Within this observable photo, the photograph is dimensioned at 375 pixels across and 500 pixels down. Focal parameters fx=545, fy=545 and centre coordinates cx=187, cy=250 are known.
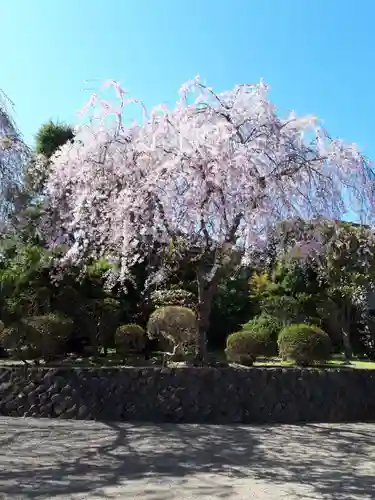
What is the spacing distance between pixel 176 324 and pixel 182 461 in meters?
6.73

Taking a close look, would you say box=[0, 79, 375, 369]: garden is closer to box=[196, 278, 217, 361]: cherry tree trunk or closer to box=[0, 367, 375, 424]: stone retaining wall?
box=[196, 278, 217, 361]: cherry tree trunk

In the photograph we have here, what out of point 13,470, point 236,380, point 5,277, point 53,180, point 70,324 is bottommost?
point 13,470

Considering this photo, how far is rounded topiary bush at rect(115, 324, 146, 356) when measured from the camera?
13.5m

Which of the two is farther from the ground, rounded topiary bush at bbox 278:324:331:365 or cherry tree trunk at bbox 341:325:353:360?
cherry tree trunk at bbox 341:325:353:360

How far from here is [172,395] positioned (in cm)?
816

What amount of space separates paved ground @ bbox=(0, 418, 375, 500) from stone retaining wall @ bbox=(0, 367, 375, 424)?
401 mm

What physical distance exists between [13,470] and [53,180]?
211 inches

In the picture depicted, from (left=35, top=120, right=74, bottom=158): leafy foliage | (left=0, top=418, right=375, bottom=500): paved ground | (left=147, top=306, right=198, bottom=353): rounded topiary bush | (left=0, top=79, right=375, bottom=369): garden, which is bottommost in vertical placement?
(left=0, top=418, right=375, bottom=500): paved ground

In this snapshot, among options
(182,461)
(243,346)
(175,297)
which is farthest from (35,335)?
(182,461)

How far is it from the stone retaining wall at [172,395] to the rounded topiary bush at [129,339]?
5041mm

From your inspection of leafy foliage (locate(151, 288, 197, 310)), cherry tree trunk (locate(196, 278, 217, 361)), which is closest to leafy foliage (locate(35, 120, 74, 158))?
leafy foliage (locate(151, 288, 197, 310))

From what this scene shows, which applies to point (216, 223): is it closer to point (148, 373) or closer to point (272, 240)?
point (272, 240)

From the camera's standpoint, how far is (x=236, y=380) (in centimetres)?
832

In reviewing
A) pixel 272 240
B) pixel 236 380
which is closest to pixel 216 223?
pixel 272 240
